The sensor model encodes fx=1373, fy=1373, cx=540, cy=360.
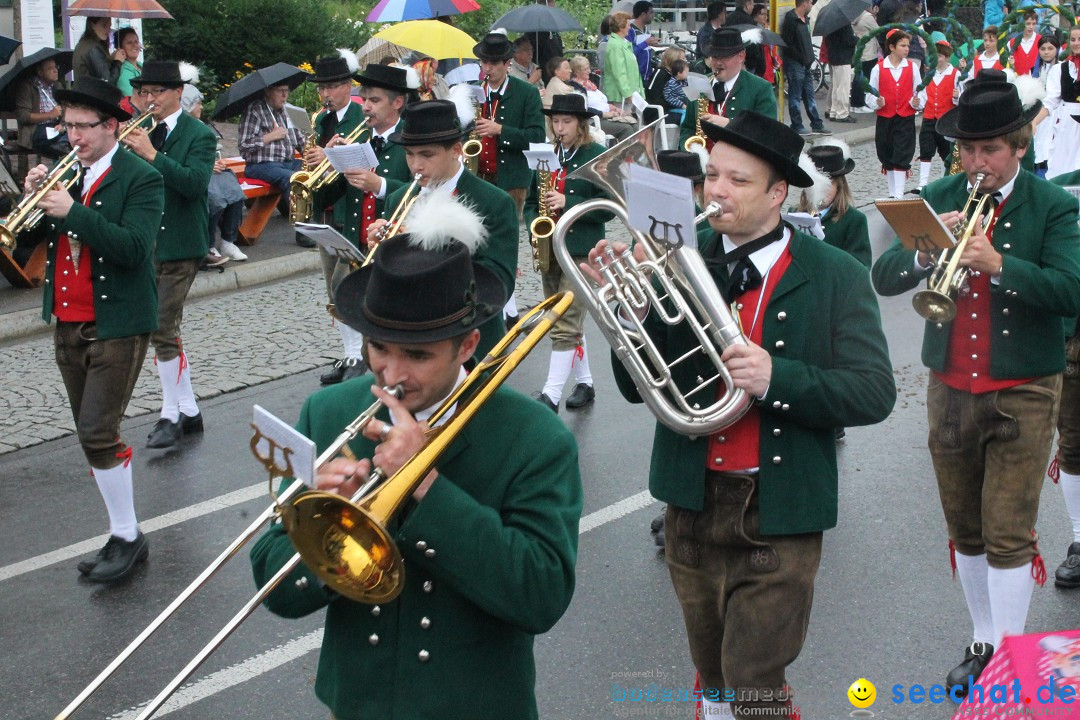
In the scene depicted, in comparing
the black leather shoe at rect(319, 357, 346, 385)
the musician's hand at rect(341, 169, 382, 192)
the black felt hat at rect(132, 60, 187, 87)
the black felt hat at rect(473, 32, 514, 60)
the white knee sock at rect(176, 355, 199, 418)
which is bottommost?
the black leather shoe at rect(319, 357, 346, 385)

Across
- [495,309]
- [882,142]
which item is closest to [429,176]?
A: [495,309]

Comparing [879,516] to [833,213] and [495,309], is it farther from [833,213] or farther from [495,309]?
[495,309]

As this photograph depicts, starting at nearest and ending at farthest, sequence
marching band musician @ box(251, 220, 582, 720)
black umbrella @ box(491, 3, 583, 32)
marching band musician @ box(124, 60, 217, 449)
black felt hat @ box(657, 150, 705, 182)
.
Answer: marching band musician @ box(251, 220, 582, 720), black felt hat @ box(657, 150, 705, 182), marching band musician @ box(124, 60, 217, 449), black umbrella @ box(491, 3, 583, 32)

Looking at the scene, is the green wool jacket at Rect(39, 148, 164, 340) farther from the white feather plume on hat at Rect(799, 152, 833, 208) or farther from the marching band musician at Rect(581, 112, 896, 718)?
the marching band musician at Rect(581, 112, 896, 718)

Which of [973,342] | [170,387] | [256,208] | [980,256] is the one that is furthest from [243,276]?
[980,256]

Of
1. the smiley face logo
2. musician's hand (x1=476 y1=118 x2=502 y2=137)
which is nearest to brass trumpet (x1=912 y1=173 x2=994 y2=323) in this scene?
the smiley face logo

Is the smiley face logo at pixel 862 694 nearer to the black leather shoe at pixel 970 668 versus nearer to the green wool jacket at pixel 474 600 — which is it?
the black leather shoe at pixel 970 668

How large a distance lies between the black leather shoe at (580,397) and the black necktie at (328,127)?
9.38ft

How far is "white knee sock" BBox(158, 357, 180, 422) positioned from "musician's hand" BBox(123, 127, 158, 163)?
131cm

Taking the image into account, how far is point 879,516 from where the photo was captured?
7.01 m

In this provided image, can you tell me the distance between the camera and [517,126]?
11641mm

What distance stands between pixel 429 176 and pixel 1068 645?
479 cm

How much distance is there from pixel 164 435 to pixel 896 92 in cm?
1211

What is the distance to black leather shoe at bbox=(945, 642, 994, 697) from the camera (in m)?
5.14
